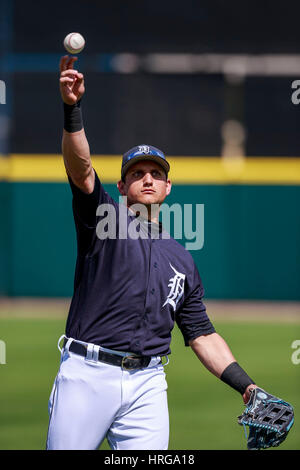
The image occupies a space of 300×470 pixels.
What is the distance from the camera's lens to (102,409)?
12.8 ft

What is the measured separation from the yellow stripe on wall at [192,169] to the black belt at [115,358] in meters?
9.86

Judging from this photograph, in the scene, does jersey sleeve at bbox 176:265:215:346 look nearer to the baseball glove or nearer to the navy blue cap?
the baseball glove

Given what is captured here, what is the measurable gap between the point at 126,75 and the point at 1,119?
84.4 inches

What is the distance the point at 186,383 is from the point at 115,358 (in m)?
5.13

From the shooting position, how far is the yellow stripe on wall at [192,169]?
544 inches

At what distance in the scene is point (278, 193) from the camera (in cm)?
1392

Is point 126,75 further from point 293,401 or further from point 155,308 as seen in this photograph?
point 155,308

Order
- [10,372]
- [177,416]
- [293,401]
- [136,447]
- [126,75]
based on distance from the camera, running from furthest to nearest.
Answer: [126,75] → [10,372] → [293,401] → [177,416] → [136,447]

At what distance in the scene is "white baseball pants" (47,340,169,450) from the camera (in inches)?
153

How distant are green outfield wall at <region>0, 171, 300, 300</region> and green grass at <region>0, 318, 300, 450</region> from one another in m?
1.16

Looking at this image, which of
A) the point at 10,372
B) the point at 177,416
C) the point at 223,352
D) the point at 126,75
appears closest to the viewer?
the point at 223,352

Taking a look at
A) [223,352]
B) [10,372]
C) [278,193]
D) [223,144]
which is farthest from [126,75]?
[223,352]

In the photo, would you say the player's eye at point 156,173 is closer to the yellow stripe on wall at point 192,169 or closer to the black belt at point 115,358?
the black belt at point 115,358

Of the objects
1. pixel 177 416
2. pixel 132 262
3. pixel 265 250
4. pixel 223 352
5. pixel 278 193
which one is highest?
pixel 278 193
